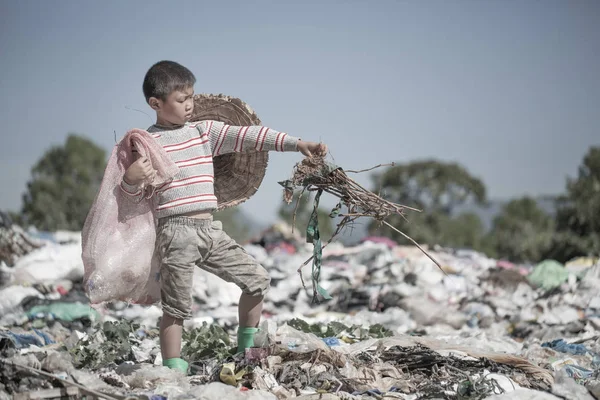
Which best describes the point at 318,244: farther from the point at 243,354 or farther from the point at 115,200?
the point at 115,200

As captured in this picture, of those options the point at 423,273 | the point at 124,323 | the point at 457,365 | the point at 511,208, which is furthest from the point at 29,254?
the point at 511,208

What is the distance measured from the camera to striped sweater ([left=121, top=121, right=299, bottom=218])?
3570 mm

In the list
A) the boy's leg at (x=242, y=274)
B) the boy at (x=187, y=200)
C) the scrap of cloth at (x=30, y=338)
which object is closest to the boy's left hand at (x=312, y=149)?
the boy at (x=187, y=200)

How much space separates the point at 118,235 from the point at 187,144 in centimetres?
60

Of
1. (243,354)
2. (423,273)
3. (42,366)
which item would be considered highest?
(423,273)

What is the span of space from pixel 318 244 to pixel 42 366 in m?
1.54

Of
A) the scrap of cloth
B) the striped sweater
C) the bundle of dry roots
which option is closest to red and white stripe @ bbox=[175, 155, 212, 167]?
the striped sweater

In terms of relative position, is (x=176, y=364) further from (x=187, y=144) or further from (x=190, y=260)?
(x=187, y=144)

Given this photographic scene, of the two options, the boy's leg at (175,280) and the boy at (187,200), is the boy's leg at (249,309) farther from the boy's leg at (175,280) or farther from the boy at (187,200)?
the boy's leg at (175,280)

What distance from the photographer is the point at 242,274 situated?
3695mm

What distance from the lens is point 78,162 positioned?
2861cm

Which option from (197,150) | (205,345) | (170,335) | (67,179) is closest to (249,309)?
(170,335)

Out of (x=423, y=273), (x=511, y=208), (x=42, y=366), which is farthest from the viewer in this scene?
(x=511, y=208)

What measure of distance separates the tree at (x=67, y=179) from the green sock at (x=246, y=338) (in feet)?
74.7
